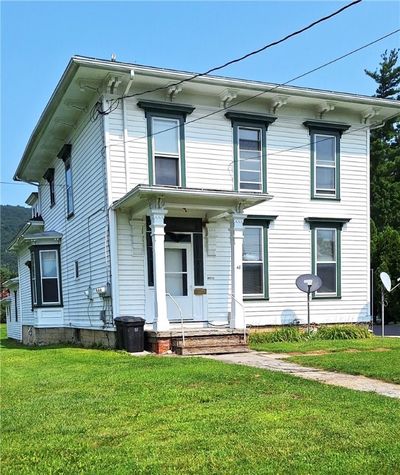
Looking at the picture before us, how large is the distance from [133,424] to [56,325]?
12405mm

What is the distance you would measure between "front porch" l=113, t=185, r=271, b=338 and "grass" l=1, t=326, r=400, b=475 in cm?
394

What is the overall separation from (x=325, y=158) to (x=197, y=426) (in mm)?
11077

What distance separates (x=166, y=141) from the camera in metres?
12.4

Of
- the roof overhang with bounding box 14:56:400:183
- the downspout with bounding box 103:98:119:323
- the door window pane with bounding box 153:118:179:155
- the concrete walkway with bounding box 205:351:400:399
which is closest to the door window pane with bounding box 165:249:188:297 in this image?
the downspout with bounding box 103:98:119:323

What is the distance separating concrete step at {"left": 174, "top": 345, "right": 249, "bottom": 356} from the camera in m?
10.2

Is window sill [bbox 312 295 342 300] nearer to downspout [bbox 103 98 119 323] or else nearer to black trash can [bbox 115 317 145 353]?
black trash can [bbox 115 317 145 353]

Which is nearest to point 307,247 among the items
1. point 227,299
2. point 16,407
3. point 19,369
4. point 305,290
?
point 305,290

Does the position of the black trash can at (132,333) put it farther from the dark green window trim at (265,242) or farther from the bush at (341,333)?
the bush at (341,333)

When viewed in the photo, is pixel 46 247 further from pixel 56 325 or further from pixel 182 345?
pixel 182 345

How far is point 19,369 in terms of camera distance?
30.2 feet

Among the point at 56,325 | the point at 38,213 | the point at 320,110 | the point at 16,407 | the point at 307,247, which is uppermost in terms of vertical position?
the point at 320,110

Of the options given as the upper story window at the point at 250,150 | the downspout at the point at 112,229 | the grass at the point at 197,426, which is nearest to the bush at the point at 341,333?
the upper story window at the point at 250,150

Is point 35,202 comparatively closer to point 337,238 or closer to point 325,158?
point 325,158

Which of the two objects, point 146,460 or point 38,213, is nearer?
point 146,460
